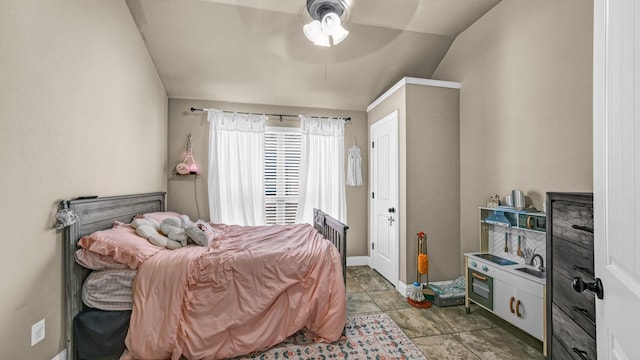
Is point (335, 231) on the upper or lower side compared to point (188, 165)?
lower

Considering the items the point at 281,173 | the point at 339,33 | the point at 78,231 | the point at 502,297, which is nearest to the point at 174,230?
the point at 78,231

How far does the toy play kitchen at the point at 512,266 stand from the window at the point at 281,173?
7.99 feet

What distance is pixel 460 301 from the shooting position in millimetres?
2814

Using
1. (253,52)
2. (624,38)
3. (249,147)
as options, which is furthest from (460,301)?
(253,52)

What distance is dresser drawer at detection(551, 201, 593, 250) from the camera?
4.40ft

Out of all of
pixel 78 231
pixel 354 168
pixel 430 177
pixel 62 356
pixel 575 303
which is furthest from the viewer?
pixel 354 168

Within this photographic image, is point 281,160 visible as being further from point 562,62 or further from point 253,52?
point 562,62

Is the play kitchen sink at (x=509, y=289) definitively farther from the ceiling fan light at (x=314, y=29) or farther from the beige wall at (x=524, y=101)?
the ceiling fan light at (x=314, y=29)

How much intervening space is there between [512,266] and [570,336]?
3.31 ft

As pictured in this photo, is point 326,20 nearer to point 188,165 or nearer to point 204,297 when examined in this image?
point 204,297

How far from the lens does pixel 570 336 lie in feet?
4.66

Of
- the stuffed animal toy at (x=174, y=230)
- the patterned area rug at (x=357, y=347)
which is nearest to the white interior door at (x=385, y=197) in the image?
the patterned area rug at (x=357, y=347)

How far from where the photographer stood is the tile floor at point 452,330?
6.75 feet

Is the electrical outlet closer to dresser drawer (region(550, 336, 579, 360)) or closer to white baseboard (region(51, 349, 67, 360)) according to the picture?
white baseboard (region(51, 349, 67, 360))
